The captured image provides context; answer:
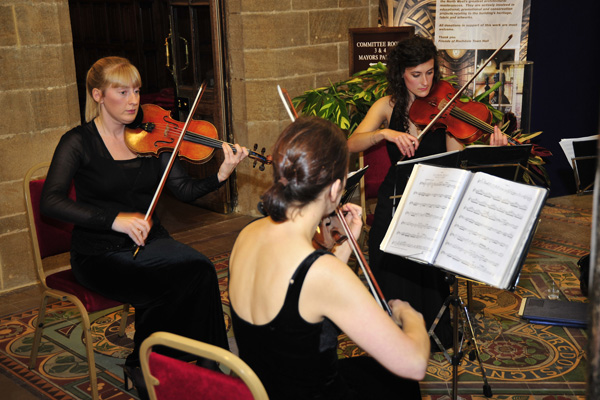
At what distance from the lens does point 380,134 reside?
304 centimetres

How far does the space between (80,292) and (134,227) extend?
0.41 metres

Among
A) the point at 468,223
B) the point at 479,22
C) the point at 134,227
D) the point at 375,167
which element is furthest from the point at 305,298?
the point at 479,22

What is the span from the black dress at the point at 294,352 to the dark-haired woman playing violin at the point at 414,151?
141 centimetres

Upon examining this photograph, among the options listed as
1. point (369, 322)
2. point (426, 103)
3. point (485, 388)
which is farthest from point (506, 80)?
point (369, 322)

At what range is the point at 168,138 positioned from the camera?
2.76m

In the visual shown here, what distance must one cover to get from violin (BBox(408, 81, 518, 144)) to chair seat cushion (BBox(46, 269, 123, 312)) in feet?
5.11

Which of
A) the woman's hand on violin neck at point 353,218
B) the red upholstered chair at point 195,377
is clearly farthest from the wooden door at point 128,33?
the red upholstered chair at point 195,377

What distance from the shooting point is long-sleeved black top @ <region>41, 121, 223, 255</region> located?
8.27 ft

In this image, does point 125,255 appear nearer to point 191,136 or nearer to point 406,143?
point 191,136

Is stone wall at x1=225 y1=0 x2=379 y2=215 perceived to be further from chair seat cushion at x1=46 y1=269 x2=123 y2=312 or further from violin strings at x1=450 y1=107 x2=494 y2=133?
chair seat cushion at x1=46 y1=269 x2=123 y2=312

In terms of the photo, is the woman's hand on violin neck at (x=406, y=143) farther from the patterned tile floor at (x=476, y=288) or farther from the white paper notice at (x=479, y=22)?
the white paper notice at (x=479, y=22)

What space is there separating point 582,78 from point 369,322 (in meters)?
4.33

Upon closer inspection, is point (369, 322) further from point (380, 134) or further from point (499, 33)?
point (499, 33)

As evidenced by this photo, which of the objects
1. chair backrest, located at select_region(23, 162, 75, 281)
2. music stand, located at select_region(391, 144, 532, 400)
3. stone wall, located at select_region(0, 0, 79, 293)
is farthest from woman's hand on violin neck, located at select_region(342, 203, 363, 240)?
stone wall, located at select_region(0, 0, 79, 293)
